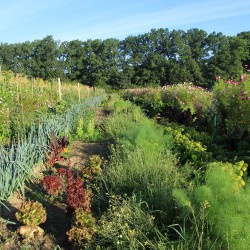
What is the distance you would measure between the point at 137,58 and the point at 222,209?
2755 inches

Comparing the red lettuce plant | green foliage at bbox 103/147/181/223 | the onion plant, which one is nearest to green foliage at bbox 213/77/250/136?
green foliage at bbox 103/147/181/223

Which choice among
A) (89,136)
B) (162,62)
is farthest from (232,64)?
(89,136)

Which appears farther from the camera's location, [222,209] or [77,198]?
[77,198]

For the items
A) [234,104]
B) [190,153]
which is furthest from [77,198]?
[234,104]

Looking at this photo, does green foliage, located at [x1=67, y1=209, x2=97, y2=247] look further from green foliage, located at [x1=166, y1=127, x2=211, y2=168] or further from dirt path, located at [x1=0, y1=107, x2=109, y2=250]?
green foliage, located at [x1=166, y1=127, x2=211, y2=168]

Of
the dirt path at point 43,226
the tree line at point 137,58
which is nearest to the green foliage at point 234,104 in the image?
the dirt path at point 43,226

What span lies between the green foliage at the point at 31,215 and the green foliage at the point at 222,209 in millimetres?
1448

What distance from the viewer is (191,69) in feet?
210

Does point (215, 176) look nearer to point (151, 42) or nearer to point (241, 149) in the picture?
point (241, 149)

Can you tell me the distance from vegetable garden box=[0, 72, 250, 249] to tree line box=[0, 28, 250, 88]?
53.2 m

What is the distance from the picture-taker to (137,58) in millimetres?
71500

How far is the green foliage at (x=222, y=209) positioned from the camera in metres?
2.63

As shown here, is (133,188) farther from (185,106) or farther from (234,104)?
(185,106)

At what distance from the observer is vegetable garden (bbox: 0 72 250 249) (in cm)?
292
